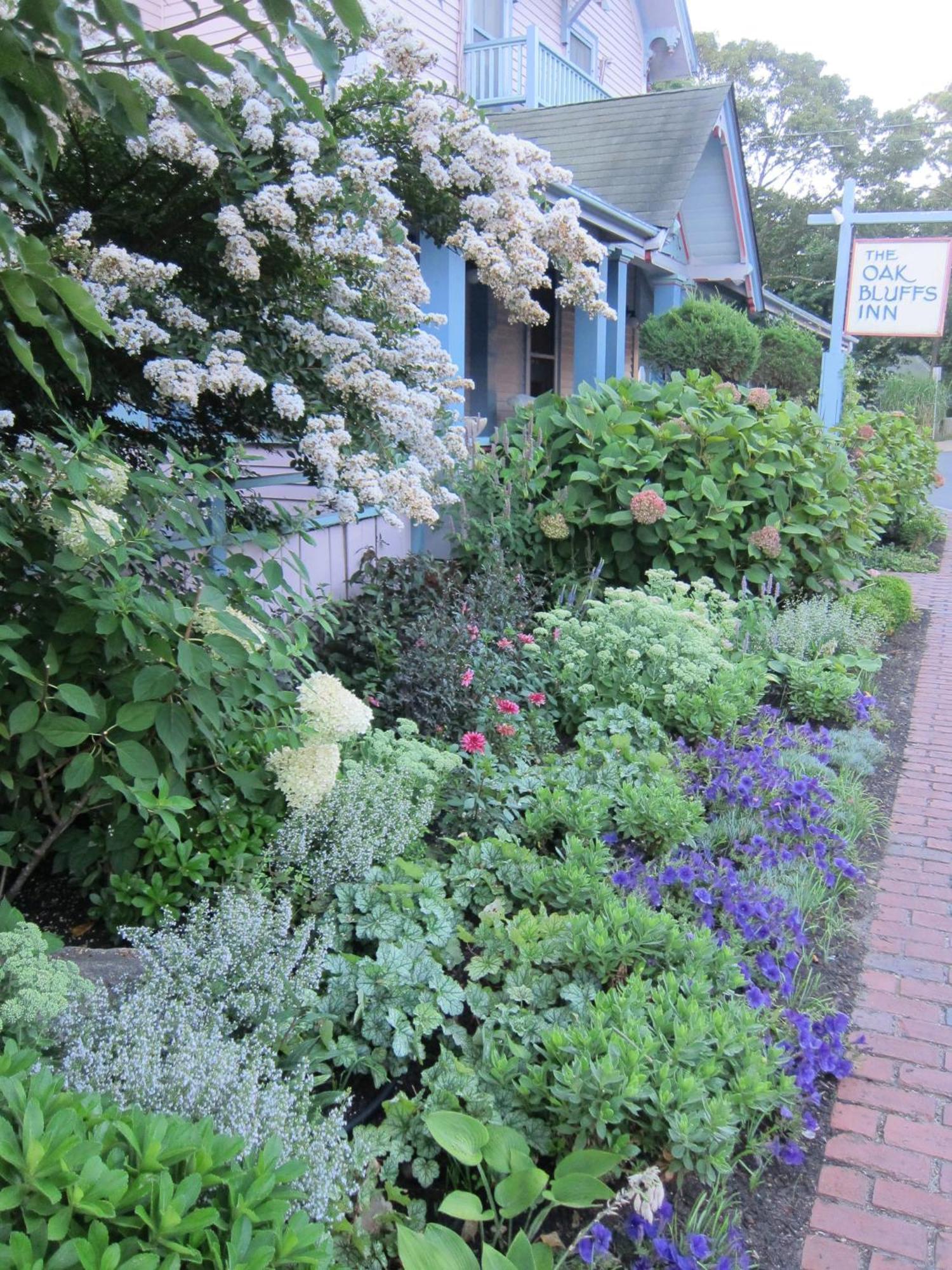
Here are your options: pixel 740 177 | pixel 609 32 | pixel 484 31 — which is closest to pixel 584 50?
pixel 609 32

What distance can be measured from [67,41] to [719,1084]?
2.28m

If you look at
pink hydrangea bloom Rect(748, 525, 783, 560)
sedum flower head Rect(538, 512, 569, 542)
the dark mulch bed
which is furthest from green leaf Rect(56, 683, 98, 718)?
pink hydrangea bloom Rect(748, 525, 783, 560)

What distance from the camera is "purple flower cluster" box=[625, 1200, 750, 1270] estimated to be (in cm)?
194

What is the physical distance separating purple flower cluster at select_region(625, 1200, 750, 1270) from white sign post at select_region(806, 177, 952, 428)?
375 inches

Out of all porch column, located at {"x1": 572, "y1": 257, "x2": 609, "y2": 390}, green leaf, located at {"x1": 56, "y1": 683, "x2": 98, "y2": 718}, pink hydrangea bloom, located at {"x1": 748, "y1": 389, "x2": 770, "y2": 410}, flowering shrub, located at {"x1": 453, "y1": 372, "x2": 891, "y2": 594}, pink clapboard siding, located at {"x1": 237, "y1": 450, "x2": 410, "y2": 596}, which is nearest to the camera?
green leaf, located at {"x1": 56, "y1": 683, "x2": 98, "y2": 718}

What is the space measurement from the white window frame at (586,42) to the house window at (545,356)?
4686mm

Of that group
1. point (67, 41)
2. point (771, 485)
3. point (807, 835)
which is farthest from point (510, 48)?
point (67, 41)

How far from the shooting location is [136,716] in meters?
2.44

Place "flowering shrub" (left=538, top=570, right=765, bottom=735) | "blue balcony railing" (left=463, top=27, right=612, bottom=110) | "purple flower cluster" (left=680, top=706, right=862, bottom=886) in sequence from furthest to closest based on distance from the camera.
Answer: "blue balcony railing" (left=463, top=27, right=612, bottom=110), "flowering shrub" (left=538, top=570, right=765, bottom=735), "purple flower cluster" (left=680, top=706, right=862, bottom=886)

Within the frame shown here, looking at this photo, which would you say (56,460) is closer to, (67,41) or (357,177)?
(67,41)

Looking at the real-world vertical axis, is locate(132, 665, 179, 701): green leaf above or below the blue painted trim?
below

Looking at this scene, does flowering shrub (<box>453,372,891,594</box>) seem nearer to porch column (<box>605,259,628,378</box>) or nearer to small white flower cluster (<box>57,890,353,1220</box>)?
small white flower cluster (<box>57,890,353,1220</box>)

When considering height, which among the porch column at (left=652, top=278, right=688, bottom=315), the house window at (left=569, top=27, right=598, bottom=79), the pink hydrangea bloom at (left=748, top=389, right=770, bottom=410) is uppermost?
the house window at (left=569, top=27, right=598, bottom=79)

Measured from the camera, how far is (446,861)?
10.8 feet
